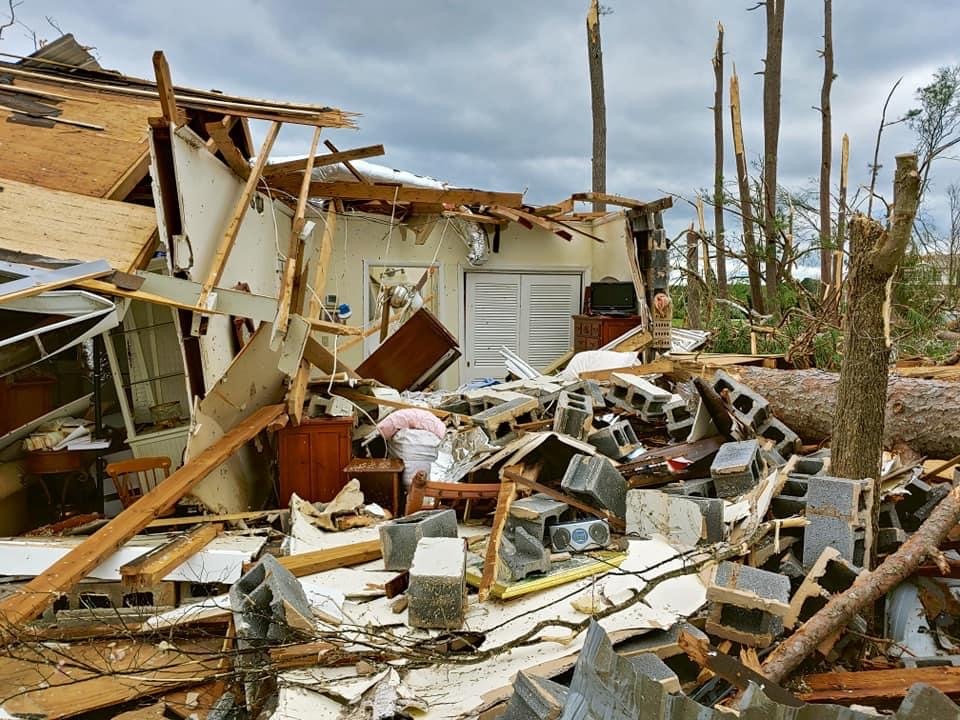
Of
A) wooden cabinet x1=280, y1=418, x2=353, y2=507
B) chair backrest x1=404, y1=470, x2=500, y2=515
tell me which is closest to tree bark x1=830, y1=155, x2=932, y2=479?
chair backrest x1=404, y1=470, x2=500, y2=515

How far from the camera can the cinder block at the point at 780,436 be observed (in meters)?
5.95

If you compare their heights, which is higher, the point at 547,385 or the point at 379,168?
the point at 379,168

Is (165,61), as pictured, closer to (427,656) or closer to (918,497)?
(427,656)

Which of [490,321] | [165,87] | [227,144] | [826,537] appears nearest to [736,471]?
[826,537]

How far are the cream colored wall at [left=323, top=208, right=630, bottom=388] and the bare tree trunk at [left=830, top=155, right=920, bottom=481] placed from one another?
724 cm

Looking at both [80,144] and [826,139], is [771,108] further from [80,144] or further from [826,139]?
[80,144]

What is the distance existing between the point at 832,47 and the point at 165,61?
1888 centimetres

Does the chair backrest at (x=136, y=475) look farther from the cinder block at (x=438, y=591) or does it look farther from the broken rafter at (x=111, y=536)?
the cinder block at (x=438, y=591)

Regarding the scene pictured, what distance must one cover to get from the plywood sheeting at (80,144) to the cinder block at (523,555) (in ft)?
16.0

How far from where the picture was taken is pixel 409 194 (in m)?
9.53

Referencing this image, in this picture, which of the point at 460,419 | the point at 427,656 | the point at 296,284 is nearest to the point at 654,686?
the point at 427,656

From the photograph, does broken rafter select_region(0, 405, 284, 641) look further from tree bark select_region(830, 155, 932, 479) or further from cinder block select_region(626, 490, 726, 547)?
tree bark select_region(830, 155, 932, 479)

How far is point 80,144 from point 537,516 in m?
5.91

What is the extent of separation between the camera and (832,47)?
59.5 ft
